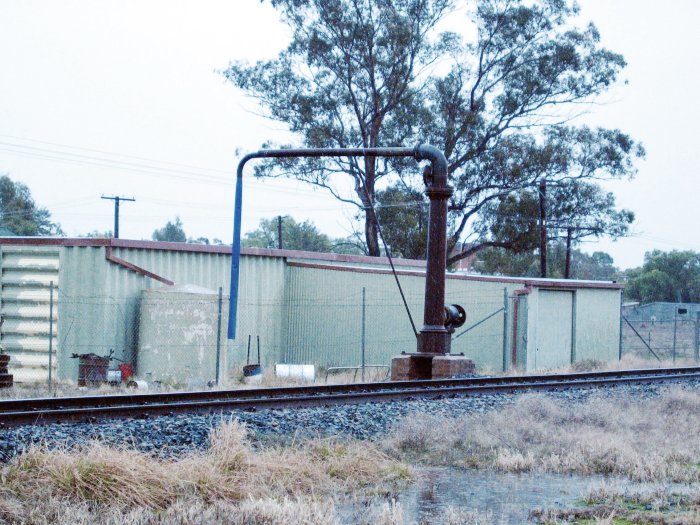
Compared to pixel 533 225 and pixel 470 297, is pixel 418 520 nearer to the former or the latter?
pixel 470 297

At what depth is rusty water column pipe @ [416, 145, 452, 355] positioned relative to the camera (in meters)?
17.1

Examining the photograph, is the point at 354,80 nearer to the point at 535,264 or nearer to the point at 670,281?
the point at 535,264

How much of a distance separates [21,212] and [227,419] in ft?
206

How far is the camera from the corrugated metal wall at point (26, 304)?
2195 centimetres

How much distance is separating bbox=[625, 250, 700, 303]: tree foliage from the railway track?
204 feet

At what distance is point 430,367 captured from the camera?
56.1ft

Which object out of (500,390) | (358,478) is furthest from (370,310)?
(358,478)

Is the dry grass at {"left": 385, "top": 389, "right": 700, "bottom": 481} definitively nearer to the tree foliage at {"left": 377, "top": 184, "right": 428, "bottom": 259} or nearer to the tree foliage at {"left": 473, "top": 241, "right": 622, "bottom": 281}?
the tree foliage at {"left": 377, "top": 184, "right": 428, "bottom": 259}

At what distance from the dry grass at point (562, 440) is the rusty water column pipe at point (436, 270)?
15.4ft

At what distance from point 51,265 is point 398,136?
23.7 m

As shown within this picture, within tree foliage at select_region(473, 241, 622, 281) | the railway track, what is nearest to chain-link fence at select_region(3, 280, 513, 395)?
the railway track

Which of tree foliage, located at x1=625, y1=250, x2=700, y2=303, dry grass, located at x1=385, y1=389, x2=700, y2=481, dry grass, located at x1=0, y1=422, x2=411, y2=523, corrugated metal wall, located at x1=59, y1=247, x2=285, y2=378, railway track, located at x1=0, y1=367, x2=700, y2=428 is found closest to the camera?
dry grass, located at x1=0, y1=422, x2=411, y2=523

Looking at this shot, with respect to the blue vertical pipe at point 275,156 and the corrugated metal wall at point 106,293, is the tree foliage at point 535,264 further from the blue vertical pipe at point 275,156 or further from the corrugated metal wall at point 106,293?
the blue vertical pipe at point 275,156

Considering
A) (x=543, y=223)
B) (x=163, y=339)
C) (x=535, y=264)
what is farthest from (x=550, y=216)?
(x=163, y=339)
